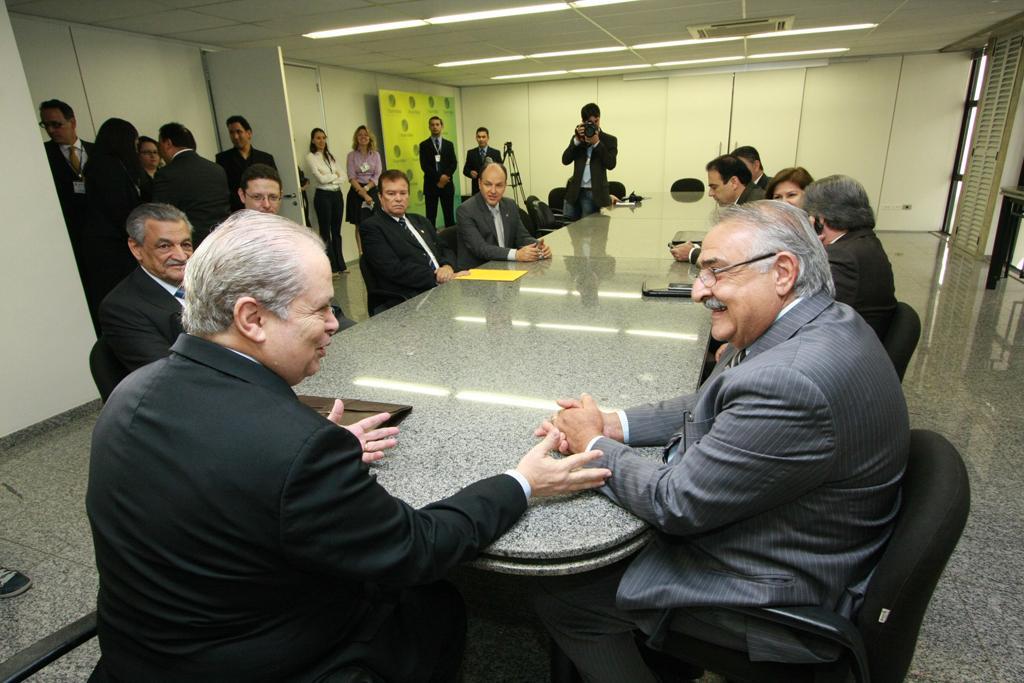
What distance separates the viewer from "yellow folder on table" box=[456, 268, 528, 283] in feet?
9.11

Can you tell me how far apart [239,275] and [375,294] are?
7.39ft

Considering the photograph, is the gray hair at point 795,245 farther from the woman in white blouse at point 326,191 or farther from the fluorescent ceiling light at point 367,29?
the woman in white blouse at point 326,191

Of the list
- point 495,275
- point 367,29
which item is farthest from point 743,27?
point 495,275

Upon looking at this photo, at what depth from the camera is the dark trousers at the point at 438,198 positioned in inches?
321

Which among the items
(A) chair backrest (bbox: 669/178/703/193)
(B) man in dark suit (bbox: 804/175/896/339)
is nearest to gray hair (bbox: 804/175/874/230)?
(B) man in dark suit (bbox: 804/175/896/339)

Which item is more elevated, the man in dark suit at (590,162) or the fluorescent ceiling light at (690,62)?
the fluorescent ceiling light at (690,62)

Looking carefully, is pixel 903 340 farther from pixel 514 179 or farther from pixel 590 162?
pixel 514 179

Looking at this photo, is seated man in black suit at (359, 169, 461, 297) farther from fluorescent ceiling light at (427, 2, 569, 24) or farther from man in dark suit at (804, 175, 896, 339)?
fluorescent ceiling light at (427, 2, 569, 24)

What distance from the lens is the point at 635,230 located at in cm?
418

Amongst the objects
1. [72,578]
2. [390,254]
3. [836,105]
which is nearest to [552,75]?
[836,105]

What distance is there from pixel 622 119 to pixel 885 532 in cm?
1006

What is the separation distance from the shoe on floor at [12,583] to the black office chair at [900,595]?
2.23m

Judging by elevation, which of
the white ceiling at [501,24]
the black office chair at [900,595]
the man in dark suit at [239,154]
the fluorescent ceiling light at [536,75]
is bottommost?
the black office chair at [900,595]

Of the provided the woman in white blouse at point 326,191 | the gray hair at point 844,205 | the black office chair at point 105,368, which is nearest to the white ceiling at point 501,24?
the woman in white blouse at point 326,191
